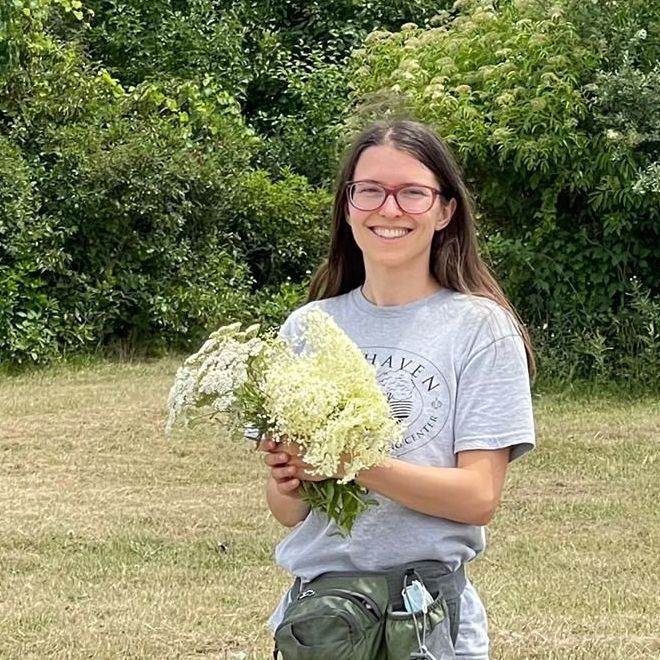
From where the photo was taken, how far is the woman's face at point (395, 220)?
2277 mm

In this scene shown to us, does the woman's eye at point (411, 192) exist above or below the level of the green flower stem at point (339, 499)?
above

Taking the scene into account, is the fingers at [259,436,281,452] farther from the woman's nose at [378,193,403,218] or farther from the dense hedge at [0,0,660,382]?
the dense hedge at [0,0,660,382]

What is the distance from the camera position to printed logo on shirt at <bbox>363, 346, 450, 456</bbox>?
7.13 ft

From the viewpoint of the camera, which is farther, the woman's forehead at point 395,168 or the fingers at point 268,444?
the woman's forehead at point 395,168

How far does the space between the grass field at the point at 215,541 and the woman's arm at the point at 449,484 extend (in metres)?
2.27

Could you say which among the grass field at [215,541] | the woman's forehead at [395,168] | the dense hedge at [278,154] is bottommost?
the grass field at [215,541]

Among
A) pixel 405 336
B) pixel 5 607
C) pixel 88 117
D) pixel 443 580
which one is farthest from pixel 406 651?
pixel 88 117

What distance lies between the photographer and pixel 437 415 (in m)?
2.19

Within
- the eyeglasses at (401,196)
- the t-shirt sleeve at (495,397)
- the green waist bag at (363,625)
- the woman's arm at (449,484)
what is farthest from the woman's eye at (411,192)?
the green waist bag at (363,625)

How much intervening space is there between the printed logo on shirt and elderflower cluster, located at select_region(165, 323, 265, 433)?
9.6 inches

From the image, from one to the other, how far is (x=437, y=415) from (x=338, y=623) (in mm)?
391

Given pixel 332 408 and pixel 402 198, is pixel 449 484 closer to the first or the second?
pixel 332 408

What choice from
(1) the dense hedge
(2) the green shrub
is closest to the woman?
(1) the dense hedge

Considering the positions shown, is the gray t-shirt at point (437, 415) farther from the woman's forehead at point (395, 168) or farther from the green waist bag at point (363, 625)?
the woman's forehead at point (395, 168)
